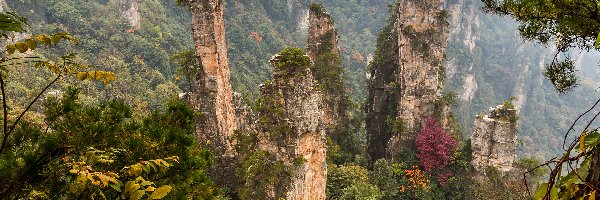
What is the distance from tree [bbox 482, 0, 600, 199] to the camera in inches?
61.0

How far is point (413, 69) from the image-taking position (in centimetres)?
1730

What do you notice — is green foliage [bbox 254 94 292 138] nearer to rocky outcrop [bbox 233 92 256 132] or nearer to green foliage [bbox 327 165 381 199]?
rocky outcrop [bbox 233 92 256 132]

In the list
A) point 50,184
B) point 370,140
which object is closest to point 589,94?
point 370,140

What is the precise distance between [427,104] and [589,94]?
203 feet

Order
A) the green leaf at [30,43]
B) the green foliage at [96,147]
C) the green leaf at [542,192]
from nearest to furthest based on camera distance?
the green leaf at [542,192], the green leaf at [30,43], the green foliage at [96,147]

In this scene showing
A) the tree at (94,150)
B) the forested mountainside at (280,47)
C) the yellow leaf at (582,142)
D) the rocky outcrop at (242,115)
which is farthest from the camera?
the forested mountainside at (280,47)

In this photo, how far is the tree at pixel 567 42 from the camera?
1550mm

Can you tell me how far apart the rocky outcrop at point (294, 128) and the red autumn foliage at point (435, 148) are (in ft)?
22.9

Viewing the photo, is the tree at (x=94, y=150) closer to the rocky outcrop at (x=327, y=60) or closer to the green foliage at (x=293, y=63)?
the green foliage at (x=293, y=63)

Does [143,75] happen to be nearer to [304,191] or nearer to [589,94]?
[304,191]

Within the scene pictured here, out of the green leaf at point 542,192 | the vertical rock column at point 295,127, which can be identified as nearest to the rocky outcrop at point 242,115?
the vertical rock column at point 295,127

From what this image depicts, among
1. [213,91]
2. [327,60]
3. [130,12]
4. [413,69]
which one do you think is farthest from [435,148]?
[130,12]

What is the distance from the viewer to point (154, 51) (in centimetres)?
2942

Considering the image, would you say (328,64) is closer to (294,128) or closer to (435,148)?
(435,148)
